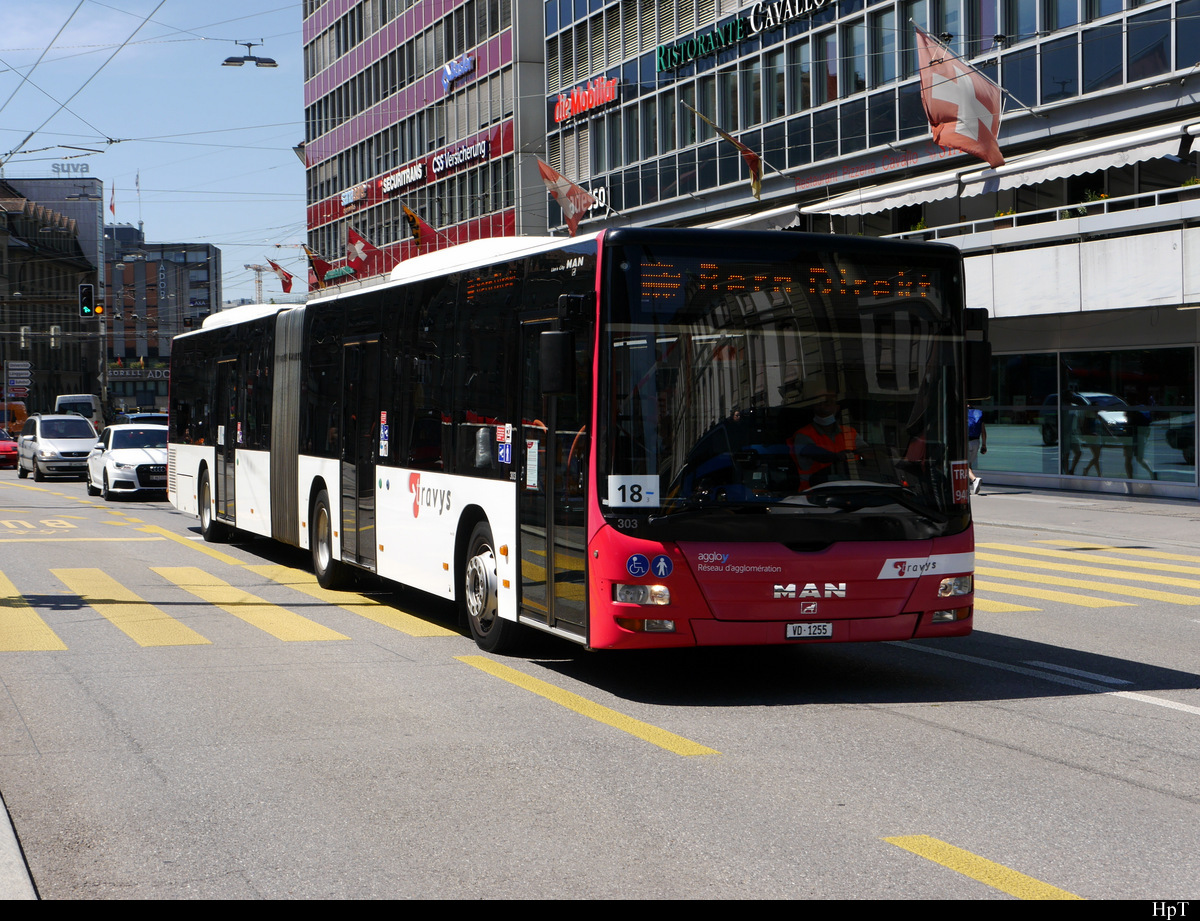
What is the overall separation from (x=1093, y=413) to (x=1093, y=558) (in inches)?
406

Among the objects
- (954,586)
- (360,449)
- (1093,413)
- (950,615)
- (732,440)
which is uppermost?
(1093,413)

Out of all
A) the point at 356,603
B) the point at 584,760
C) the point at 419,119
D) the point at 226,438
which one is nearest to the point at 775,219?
the point at 226,438

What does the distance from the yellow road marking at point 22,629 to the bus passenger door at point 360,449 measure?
8.98 ft

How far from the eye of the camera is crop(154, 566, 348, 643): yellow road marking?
11477mm

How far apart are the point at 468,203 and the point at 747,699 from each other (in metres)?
47.9

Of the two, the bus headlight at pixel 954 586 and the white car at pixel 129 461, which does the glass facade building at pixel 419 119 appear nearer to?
the white car at pixel 129 461

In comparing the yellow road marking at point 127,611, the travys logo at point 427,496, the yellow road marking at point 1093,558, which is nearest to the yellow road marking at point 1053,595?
the yellow road marking at point 1093,558

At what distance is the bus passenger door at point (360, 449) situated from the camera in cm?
1293

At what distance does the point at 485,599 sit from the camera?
34.1 ft

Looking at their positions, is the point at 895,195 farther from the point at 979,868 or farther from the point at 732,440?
the point at 979,868

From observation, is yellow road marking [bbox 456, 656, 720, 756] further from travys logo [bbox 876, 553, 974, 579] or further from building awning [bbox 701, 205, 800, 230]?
building awning [bbox 701, 205, 800, 230]

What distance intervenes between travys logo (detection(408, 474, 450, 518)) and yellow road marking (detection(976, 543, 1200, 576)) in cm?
868
